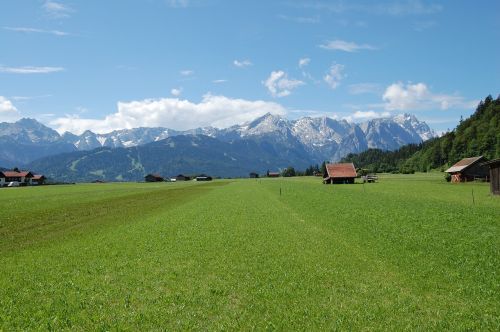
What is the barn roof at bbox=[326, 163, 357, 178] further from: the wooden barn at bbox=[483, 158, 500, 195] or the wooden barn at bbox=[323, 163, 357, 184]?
the wooden barn at bbox=[483, 158, 500, 195]

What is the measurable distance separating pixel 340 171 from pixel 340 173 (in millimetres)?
883

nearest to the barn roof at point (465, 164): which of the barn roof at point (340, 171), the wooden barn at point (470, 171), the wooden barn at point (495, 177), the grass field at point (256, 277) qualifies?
the wooden barn at point (470, 171)

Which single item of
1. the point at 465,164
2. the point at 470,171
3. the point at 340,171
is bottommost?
the point at 470,171

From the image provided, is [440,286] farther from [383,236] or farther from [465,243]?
[383,236]

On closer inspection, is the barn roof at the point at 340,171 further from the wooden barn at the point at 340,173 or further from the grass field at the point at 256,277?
the grass field at the point at 256,277

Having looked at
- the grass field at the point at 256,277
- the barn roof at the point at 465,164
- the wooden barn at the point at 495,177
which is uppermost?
the barn roof at the point at 465,164

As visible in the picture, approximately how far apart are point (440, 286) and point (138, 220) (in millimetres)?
29975

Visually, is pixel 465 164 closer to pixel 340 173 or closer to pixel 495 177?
pixel 340 173

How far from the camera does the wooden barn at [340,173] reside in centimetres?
13450

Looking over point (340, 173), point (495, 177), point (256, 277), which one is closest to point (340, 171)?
point (340, 173)

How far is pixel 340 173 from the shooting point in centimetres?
13538

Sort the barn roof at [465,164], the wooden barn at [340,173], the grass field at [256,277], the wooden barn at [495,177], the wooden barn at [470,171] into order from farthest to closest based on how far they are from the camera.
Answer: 1. the wooden barn at [340,173]
2. the wooden barn at [470,171]
3. the barn roof at [465,164]
4. the wooden barn at [495,177]
5. the grass field at [256,277]

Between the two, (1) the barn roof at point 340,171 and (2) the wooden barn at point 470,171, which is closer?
(2) the wooden barn at point 470,171

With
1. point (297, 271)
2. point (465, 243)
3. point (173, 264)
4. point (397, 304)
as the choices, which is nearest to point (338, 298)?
point (397, 304)
